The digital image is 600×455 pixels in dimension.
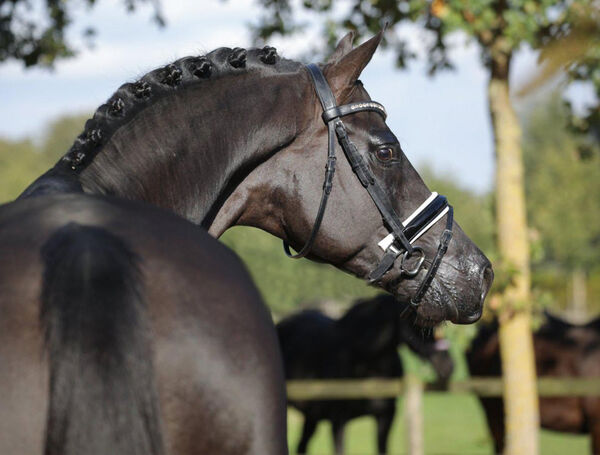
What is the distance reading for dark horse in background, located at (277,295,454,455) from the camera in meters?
9.80

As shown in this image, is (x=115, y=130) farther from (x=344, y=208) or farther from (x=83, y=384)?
(x=83, y=384)

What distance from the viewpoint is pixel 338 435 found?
9.79 metres

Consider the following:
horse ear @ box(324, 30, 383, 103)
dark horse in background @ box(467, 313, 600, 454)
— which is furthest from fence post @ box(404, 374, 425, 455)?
horse ear @ box(324, 30, 383, 103)

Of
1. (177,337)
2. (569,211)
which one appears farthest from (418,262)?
(569,211)

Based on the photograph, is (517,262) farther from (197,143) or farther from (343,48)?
(197,143)

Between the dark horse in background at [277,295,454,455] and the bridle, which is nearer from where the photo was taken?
the bridle

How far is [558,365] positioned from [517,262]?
13.2 feet

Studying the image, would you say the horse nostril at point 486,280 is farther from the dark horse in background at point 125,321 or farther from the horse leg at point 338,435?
the horse leg at point 338,435

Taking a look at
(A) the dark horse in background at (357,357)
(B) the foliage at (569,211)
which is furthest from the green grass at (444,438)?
(B) the foliage at (569,211)

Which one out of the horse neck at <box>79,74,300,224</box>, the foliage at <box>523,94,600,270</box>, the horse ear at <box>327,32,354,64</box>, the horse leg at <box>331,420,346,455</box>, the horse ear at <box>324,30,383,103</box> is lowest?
the horse leg at <box>331,420,346,455</box>

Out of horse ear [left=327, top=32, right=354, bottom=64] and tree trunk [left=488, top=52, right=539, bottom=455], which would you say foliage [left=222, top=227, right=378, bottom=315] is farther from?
horse ear [left=327, top=32, right=354, bottom=64]

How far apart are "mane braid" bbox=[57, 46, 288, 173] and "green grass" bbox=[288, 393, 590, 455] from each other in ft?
27.2

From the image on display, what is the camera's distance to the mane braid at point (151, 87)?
2.38m

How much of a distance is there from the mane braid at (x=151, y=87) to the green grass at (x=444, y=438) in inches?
326
